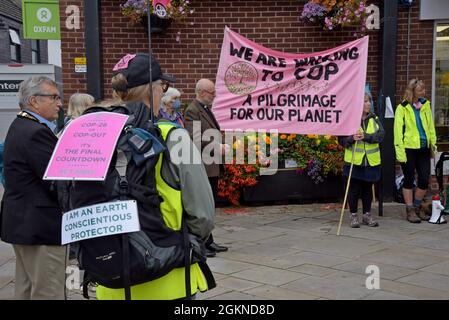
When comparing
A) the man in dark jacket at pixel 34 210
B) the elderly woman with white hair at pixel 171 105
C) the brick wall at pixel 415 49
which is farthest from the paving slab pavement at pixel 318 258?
the brick wall at pixel 415 49

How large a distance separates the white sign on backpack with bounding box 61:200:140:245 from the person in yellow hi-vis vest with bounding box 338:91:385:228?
5.24m

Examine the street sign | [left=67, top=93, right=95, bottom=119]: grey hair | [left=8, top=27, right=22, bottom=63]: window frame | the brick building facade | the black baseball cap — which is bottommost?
[left=67, top=93, right=95, bottom=119]: grey hair

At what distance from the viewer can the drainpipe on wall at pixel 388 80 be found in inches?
344

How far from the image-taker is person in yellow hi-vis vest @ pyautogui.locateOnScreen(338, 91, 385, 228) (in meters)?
7.23

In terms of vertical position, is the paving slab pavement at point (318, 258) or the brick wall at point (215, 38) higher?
the brick wall at point (215, 38)

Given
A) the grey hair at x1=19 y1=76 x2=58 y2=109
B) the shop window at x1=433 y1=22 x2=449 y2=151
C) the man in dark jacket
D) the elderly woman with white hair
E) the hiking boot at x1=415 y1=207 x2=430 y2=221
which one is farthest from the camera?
the shop window at x1=433 y1=22 x2=449 y2=151

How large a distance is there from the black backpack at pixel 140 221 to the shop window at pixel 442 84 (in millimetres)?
7852

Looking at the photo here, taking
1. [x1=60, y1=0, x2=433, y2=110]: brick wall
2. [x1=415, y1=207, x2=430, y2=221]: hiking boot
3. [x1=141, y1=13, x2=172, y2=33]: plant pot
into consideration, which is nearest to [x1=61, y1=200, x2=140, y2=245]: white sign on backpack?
[x1=415, y1=207, x2=430, y2=221]: hiking boot

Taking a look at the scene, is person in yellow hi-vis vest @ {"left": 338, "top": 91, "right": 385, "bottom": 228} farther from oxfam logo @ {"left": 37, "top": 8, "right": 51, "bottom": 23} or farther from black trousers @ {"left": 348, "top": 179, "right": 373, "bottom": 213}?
oxfam logo @ {"left": 37, "top": 8, "right": 51, "bottom": 23}

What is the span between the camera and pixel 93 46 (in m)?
8.83

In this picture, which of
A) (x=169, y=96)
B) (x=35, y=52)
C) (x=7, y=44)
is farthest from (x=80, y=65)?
(x=35, y=52)

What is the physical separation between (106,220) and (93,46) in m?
6.92

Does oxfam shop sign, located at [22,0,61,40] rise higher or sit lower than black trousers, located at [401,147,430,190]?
higher

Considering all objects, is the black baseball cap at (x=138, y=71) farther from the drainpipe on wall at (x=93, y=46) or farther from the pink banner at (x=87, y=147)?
the drainpipe on wall at (x=93, y=46)
